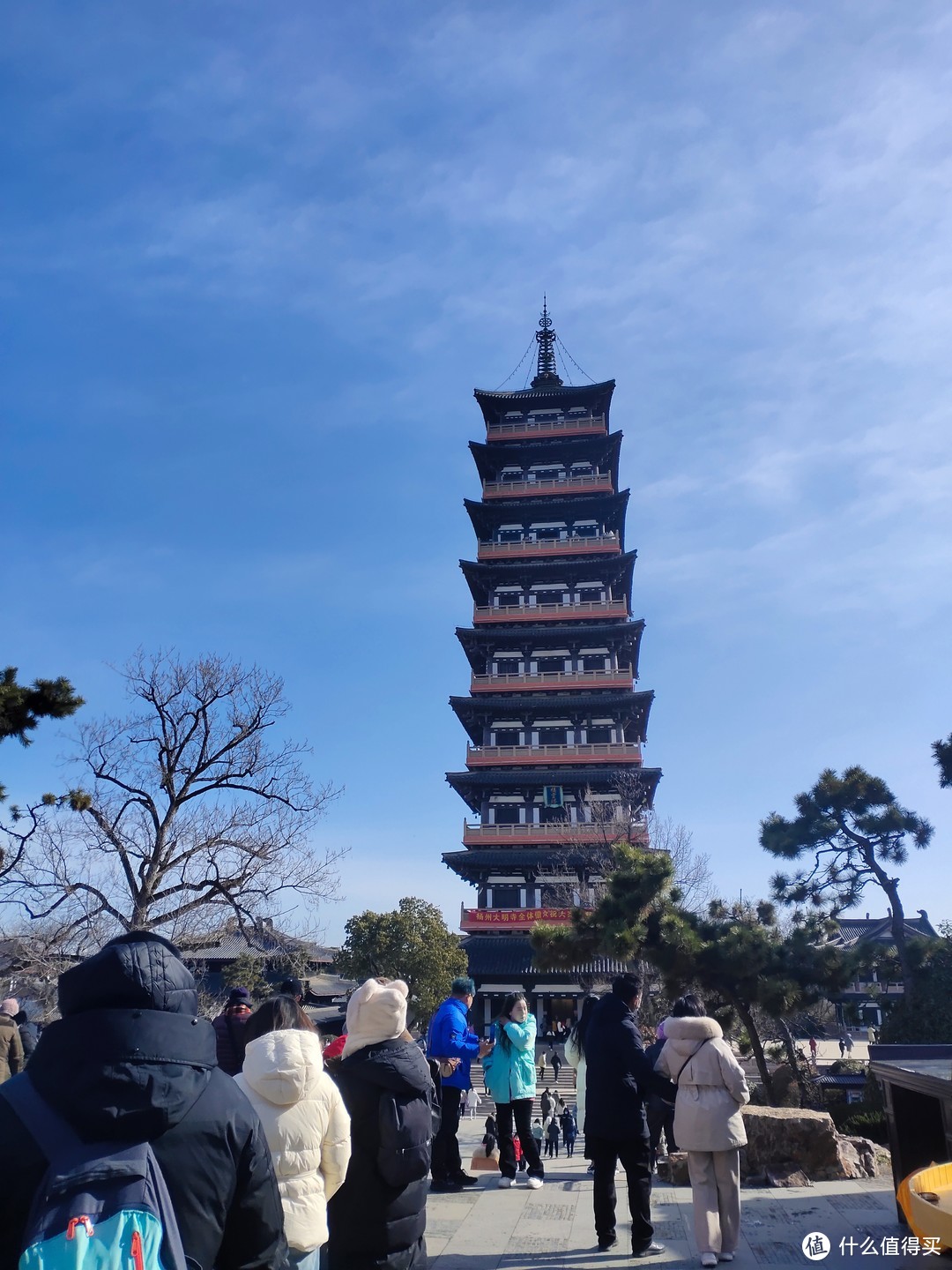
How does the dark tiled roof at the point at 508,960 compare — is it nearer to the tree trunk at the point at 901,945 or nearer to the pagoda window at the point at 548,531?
the tree trunk at the point at 901,945

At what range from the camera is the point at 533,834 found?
2998cm

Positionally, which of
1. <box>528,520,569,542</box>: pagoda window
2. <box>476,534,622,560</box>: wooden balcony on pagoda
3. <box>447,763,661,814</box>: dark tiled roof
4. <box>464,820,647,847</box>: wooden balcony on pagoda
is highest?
<box>528,520,569,542</box>: pagoda window

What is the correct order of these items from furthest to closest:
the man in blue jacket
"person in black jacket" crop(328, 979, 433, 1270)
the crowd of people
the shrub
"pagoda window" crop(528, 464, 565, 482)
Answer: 1. "pagoda window" crop(528, 464, 565, 482)
2. the shrub
3. the man in blue jacket
4. "person in black jacket" crop(328, 979, 433, 1270)
5. the crowd of people

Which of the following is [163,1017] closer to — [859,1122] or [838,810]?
[859,1122]

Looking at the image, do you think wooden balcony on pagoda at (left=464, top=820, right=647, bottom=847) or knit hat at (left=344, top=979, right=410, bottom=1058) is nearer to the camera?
knit hat at (left=344, top=979, right=410, bottom=1058)

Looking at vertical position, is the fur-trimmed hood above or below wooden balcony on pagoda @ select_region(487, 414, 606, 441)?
below

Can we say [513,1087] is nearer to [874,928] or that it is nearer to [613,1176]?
[613,1176]

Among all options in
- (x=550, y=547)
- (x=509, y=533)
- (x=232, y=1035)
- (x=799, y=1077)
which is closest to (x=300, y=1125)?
(x=232, y=1035)

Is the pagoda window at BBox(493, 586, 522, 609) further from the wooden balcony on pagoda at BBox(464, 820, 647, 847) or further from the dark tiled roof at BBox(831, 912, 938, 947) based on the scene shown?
the dark tiled roof at BBox(831, 912, 938, 947)

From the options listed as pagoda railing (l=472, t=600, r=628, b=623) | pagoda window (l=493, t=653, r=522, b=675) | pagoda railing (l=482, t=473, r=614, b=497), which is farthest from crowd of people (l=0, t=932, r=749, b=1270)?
pagoda railing (l=482, t=473, r=614, b=497)

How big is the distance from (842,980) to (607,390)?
1092 inches

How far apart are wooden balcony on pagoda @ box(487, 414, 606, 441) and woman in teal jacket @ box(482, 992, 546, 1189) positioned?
32.4m

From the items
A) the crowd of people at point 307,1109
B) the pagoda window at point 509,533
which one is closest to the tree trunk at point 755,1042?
the crowd of people at point 307,1109

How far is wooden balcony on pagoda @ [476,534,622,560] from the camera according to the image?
3447cm
